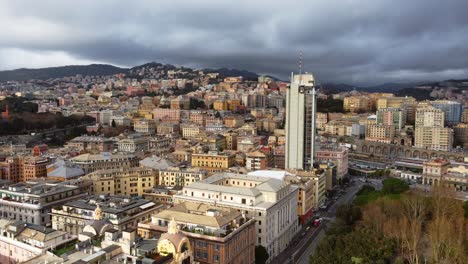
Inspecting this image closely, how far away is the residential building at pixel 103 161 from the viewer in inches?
2136

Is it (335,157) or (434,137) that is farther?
(434,137)

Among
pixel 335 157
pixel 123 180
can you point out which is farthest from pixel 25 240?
pixel 335 157

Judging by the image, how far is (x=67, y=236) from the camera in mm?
26281

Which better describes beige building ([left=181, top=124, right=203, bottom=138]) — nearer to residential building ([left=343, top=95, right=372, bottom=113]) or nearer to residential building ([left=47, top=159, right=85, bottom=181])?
residential building ([left=47, top=159, right=85, bottom=181])

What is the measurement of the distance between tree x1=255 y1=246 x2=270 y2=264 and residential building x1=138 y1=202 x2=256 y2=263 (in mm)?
1055

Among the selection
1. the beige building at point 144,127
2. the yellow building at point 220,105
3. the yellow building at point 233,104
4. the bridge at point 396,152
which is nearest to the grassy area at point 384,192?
the bridge at point 396,152

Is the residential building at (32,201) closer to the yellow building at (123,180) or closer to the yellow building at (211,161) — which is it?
the yellow building at (123,180)

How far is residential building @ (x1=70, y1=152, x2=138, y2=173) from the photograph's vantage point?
5426cm

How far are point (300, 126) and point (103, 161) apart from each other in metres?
26.3

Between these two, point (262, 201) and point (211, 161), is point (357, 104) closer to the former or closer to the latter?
point (211, 161)

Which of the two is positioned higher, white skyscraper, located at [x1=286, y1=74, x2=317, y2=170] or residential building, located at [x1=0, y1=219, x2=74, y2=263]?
white skyscraper, located at [x1=286, y1=74, x2=317, y2=170]

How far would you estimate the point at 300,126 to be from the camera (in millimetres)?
56531

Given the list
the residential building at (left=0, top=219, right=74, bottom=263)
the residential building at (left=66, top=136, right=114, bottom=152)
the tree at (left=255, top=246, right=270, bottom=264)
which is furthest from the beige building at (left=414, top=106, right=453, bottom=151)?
the residential building at (left=0, top=219, right=74, bottom=263)

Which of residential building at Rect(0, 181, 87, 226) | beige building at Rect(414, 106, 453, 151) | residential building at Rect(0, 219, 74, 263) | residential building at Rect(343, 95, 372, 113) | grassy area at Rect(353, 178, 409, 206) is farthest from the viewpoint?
residential building at Rect(343, 95, 372, 113)
